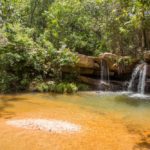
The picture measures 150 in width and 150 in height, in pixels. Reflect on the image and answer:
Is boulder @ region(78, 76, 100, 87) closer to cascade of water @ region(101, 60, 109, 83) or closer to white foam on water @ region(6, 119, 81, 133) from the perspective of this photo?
cascade of water @ region(101, 60, 109, 83)

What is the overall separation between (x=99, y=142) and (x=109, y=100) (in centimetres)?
652

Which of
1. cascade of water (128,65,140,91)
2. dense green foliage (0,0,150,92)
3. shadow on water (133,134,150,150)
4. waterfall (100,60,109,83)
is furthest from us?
waterfall (100,60,109,83)

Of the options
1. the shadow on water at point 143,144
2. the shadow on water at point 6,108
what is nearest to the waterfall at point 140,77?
the shadow on water at point 6,108

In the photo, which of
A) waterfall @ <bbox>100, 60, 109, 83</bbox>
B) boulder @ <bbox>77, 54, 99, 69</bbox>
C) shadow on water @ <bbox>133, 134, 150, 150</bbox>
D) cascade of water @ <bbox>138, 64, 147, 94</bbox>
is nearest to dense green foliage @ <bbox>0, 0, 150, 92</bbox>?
boulder @ <bbox>77, 54, 99, 69</bbox>

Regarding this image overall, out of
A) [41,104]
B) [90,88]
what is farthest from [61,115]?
[90,88]

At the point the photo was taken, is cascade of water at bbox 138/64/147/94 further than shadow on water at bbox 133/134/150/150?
Yes

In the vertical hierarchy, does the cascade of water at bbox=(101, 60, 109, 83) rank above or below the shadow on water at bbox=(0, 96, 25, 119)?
above

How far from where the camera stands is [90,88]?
16.6 meters

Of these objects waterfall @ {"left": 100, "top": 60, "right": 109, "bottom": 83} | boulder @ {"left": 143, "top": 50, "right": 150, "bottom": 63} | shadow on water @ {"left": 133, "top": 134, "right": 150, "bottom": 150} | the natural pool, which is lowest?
shadow on water @ {"left": 133, "top": 134, "right": 150, "bottom": 150}

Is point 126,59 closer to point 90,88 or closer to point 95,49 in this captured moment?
point 90,88

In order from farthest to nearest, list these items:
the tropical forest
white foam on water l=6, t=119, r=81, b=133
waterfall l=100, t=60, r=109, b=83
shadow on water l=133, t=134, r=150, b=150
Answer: waterfall l=100, t=60, r=109, b=83 < white foam on water l=6, t=119, r=81, b=133 < the tropical forest < shadow on water l=133, t=134, r=150, b=150

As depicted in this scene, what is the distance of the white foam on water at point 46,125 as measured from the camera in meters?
7.45

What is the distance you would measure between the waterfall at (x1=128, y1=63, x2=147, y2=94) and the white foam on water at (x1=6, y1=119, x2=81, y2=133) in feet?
28.9

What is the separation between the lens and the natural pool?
632 centimetres
